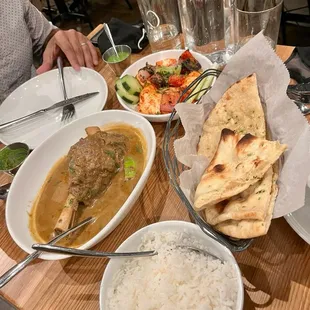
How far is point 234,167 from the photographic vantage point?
101 centimetres

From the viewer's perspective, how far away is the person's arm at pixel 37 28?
7.61ft

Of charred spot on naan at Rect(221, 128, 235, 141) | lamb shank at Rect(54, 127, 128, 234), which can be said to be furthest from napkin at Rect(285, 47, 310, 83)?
lamb shank at Rect(54, 127, 128, 234)

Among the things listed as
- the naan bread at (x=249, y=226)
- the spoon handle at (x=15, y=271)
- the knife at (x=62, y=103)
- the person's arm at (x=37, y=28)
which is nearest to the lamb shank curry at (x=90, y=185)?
the spoon handle at (x=15, y=271)

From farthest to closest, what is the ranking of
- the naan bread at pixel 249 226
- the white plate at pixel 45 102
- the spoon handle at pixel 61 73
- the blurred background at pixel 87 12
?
the blurred background at pixel 87 12, the spoon handle at pixel 61 73, the white plate at pixel 45 102, the naan bread at pixel 249 226

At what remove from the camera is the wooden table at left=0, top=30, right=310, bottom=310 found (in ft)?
3.15

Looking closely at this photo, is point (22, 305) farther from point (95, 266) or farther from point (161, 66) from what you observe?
point (161, 66)

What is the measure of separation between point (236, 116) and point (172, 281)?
0.59 metres

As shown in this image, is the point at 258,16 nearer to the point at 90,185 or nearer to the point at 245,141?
the point at 245,141

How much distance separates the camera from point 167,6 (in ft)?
6.27

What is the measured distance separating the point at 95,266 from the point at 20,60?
162 centimetres

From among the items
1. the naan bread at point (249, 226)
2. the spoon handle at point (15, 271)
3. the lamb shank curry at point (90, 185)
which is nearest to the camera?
the naan bread at point (249, 226)

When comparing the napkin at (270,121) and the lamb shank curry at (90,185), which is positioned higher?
the napkin at (270,121)

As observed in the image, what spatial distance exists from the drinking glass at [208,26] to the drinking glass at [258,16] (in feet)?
0.45

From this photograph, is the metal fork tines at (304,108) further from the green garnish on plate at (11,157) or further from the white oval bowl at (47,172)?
the green garnish on plate at (11,157)
